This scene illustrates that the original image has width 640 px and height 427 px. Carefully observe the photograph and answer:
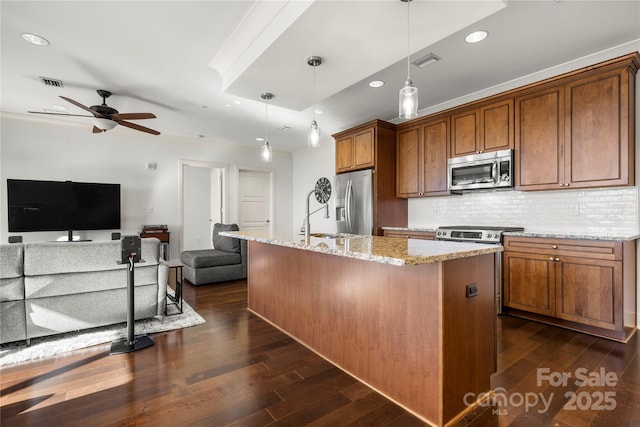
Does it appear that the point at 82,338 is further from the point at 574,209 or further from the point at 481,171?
the point at 574,209

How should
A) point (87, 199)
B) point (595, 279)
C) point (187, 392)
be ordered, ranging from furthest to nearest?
point (87, 199) < point (595, 279) < point (187, 392)

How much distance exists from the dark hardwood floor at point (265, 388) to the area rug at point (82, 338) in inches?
5.5

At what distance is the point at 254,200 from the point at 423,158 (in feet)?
13.9

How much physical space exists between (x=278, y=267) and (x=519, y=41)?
302 centimetres

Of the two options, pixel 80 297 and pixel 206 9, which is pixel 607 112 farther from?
pixel 80 297

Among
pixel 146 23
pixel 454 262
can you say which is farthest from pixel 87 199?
pixel 454 262

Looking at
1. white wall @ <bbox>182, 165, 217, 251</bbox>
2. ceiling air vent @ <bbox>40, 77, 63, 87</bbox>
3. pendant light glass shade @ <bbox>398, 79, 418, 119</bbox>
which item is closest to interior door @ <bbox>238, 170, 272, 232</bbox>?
white wall @ <bbox>182, 165, 217, 251</bbox>

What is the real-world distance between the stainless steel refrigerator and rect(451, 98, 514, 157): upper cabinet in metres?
1.29

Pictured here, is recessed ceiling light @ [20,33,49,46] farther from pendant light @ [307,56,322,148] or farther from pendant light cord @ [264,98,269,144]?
pendant light @ [307,56,322,148]

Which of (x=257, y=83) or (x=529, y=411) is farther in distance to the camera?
(x=257, y=83)

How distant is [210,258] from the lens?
4652 mm

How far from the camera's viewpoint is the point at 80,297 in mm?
2633

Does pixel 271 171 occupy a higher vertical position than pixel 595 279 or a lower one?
higher

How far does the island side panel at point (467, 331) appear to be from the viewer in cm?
157
